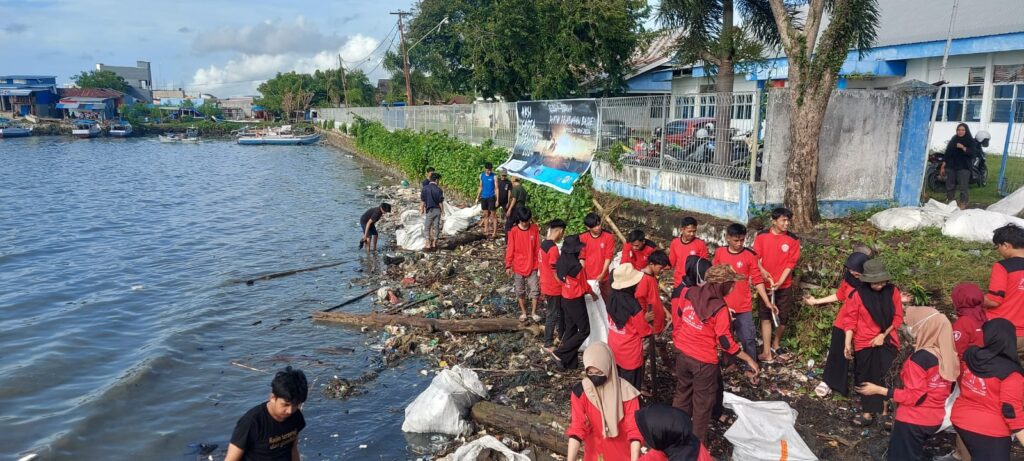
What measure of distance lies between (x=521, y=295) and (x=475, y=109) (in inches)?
509

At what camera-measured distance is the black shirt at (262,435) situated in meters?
3.77

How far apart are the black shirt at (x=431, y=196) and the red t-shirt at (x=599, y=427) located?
372 inches

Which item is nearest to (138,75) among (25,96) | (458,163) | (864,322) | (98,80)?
(98,80)

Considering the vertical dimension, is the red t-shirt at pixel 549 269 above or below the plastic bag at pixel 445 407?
above

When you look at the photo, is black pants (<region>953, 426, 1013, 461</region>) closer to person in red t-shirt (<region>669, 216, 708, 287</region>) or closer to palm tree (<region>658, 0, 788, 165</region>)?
person in red t-shirt (<region>669, 216, 708, 287</region>)

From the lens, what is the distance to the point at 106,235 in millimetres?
18688

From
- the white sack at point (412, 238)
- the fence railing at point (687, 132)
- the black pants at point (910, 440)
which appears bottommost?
the white sack at point (412, 238)

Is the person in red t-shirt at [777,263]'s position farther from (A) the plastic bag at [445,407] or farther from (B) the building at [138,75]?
(B) the building at [138,75]

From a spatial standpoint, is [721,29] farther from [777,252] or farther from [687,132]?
[777,252]

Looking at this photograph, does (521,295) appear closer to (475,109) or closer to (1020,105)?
(1020,105)

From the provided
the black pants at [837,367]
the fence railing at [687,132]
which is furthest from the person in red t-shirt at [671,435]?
the fence railing at [687,132]

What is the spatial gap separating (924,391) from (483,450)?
10.7 feet

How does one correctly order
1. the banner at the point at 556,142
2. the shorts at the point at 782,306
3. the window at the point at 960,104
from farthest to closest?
the window at the point at 960,104, the banner at the point at 556,142, the shorts at the point at 782,306

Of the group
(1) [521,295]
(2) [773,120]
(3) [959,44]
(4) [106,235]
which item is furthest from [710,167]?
(4) [106,235]
